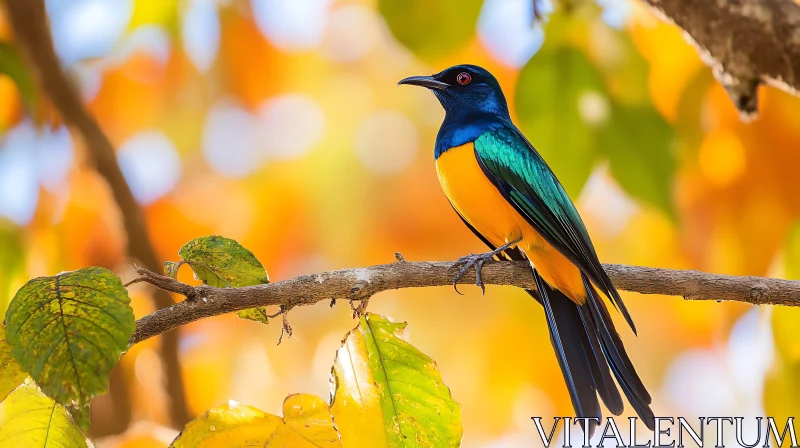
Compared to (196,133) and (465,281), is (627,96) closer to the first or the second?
(465,281)

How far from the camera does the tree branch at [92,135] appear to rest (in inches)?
174

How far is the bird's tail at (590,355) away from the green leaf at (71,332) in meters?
1.82

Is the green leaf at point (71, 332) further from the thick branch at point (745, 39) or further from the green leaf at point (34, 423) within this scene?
the thick branch at point (745, 39)

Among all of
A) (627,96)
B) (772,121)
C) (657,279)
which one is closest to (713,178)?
(772,121)

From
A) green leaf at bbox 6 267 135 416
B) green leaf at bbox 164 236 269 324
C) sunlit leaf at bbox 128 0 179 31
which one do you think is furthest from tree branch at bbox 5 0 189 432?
green leaf at bbox 6 267 135 416

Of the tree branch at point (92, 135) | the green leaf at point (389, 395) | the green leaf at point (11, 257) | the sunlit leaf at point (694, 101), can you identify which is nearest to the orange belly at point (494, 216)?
the sunlit leaf at point (694, 101)

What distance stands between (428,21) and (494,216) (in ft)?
3.39

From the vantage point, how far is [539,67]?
302 centimetres

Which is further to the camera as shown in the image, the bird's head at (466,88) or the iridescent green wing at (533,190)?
the bird's head at (466,88)

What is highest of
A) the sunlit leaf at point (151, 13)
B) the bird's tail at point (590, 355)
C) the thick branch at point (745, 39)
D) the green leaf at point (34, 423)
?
the sunlit leaf at point (151, 13)

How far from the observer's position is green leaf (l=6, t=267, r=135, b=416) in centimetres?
161

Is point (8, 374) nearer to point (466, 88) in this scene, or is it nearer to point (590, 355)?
point (590, 355)

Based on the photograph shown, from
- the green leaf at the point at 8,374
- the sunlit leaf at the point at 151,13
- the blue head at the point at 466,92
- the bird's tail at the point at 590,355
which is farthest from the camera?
the blue head at the point at 466,92

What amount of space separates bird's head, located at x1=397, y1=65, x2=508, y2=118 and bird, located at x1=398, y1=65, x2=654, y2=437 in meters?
0.22
